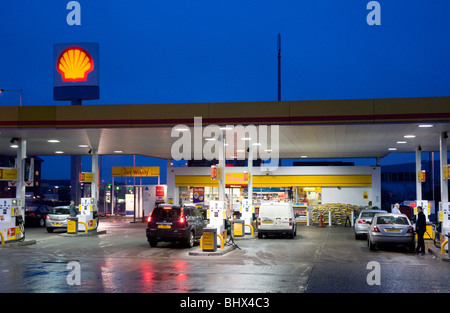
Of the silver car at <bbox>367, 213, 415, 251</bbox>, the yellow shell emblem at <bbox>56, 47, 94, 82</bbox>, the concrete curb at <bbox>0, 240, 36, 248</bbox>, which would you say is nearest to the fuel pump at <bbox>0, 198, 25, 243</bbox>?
the concrete curb at <bbox>0, 240, 36, 248</bbox>

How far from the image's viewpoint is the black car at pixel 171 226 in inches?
760

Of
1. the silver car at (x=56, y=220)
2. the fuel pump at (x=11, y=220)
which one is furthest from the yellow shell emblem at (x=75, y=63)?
the fuel pump at (x=11, y=220)

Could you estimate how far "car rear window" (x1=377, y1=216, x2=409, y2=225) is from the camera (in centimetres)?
1864

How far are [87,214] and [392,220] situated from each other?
14.9 m

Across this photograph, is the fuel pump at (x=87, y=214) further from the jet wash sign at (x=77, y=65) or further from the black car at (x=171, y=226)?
the black car at (x=171, y=226)

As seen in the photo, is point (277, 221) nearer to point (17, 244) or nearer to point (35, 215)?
point (17, 244)

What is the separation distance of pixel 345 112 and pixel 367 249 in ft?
Result: 17.6

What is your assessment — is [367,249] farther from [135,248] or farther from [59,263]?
[59,263]

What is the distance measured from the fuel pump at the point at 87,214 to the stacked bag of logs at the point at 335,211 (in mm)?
16099

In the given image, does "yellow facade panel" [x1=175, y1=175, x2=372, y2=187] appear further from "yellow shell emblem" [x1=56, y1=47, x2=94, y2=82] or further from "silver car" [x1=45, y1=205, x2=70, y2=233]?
"silver car" [x1=45, y1=205, x2=70, y2=233]

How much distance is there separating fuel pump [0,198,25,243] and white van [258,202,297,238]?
10158 millimetres

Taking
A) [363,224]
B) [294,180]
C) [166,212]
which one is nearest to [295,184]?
[294,180]
